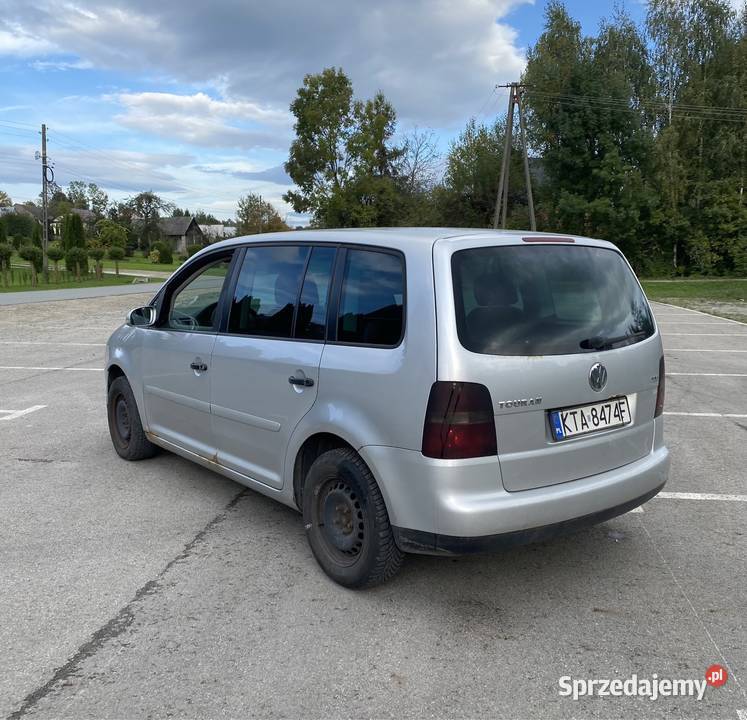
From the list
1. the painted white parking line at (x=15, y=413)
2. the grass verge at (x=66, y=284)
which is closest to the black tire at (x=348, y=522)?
the painted white parking line at (x=15, y=413)

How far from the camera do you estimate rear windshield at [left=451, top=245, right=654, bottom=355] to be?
3.05m

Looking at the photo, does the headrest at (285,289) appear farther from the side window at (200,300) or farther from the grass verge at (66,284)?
the grass verge at (66,284)

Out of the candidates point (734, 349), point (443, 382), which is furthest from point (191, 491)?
point (734, 349)

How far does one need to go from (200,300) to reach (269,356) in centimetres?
105

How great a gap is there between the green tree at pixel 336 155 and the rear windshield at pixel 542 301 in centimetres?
5199

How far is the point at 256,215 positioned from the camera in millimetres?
79062

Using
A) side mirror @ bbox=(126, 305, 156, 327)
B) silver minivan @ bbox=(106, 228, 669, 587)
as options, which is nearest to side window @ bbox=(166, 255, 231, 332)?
side mirror @ bbox=(126, 305, 156, 327)

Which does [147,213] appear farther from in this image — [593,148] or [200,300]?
[200,300]

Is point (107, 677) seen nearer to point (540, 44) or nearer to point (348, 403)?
point (348, 403)

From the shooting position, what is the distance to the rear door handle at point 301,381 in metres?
3.49

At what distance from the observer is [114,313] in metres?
19.3

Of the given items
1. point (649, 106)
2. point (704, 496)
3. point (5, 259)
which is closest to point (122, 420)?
point (704, 496)

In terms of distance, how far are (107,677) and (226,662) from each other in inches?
17.4

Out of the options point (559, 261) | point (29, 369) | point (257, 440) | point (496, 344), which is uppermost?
point (559, 261)
